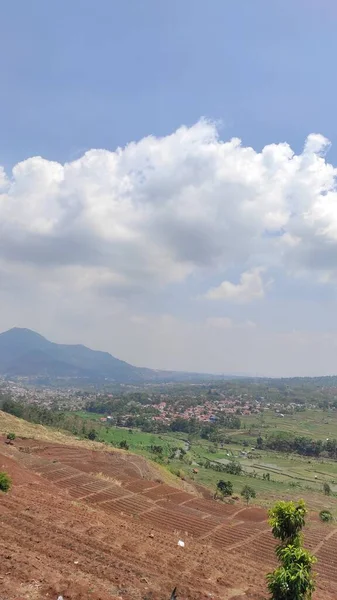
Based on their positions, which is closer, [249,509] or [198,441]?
[249,509]

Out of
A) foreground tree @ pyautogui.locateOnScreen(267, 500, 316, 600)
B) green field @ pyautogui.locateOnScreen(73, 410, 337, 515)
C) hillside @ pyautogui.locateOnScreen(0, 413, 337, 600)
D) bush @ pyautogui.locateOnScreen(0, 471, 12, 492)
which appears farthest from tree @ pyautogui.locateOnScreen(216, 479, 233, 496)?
foreground tree @ pyautogui.locateOnScreen(267, 500, 316, 600)

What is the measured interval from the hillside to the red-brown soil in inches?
1.9

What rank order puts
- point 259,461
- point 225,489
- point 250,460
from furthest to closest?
point 250,460 < point 259,461 < point 225,489

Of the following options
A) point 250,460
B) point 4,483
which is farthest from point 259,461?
point 4,483

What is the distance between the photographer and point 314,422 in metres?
158

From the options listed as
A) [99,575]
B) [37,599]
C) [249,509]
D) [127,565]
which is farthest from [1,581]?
[249,509]

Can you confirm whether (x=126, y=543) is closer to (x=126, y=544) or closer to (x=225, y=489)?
(x=126, y=544)

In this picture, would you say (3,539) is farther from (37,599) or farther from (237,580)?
(237,580)

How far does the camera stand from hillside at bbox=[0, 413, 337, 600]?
1419cm

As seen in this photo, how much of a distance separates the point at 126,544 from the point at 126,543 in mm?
145

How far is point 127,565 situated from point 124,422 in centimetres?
13518

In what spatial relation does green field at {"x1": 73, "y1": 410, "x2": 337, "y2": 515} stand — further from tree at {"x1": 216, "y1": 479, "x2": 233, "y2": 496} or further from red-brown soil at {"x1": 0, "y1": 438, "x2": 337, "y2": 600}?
red-brown soil at {"x1": 0, "y1": 438, "x2": 337, "y2": 600}

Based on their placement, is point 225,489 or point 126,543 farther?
point 225,489

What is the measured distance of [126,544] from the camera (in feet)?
63.0
